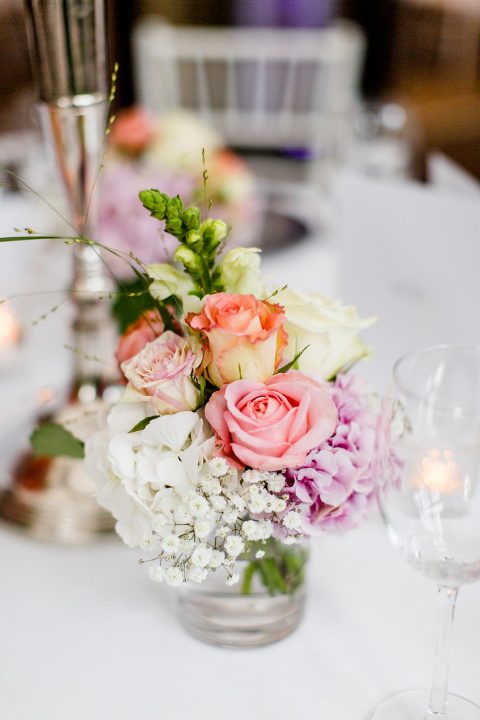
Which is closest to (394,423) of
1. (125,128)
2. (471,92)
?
(125,128)

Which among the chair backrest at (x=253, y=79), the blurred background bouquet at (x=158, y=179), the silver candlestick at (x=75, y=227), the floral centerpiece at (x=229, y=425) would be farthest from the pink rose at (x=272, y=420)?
the chair backrest at (x=253, y=79)

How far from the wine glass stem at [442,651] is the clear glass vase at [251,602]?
141 millimetres

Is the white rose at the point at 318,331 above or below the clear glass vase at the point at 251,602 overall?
above

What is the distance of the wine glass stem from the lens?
615 mm

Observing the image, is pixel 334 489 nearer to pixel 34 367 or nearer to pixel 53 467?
pixel 53 467

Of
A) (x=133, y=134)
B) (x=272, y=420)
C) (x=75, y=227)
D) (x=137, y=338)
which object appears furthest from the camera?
(x=133, y=134)

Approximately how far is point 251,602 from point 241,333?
0.89 feet

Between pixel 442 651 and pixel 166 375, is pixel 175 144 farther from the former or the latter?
pixel 442 651

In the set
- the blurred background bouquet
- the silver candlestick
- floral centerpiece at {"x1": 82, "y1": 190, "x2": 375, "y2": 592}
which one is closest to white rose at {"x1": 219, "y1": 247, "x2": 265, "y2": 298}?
floral centerpiece at {"x1": 82, "y1": 190, "x2": 375, "y2": 592}

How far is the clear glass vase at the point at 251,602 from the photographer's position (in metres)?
0.71

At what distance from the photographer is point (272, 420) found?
1.90 ft

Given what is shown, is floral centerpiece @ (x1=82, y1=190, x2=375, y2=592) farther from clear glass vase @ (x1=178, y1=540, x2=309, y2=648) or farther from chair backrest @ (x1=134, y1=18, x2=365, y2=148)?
chair backrest @ (x1=134, y1=18, x2=365, y2=148)

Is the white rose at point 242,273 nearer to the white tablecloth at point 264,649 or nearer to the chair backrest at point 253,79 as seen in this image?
the white tablecloth at point 264,649

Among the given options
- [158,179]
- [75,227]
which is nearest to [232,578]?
[75,227]
